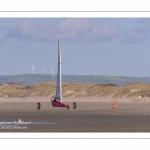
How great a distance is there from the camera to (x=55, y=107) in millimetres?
65688

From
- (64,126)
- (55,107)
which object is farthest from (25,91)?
(64,126)
